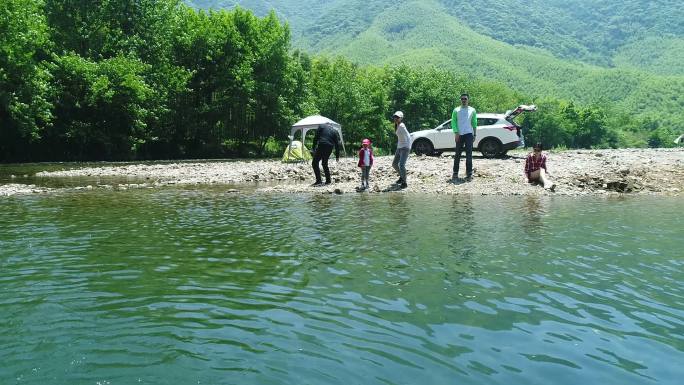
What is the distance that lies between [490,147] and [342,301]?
2090 cm

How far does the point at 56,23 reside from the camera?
136ft

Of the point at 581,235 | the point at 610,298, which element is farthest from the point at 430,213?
the point at 610,298

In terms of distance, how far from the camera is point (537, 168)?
17.5 meters

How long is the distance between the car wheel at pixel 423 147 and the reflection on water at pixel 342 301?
16142mm

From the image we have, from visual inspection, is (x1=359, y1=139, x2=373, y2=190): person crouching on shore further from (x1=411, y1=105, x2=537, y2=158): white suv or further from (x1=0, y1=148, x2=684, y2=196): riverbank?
(x1=411, y1=105, x2=537, y2=158): white suv

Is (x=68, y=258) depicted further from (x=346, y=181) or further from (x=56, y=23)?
→ (x=56, y=23)

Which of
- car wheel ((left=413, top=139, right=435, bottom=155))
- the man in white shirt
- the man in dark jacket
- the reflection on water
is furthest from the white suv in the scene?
the reflection on water

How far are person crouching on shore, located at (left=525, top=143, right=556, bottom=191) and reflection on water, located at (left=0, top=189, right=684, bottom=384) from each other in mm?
6258

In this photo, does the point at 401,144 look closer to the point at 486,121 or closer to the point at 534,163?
the point at 534,163

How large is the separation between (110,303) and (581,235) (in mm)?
7533

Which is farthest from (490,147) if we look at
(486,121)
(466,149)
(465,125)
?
(465,125)

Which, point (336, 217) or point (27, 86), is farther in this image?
point (27, 86)

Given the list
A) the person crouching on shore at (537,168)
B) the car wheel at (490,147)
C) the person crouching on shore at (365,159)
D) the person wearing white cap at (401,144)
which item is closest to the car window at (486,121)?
the car wheel at (490,147)

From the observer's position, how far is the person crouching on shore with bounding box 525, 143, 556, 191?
1706 cm
